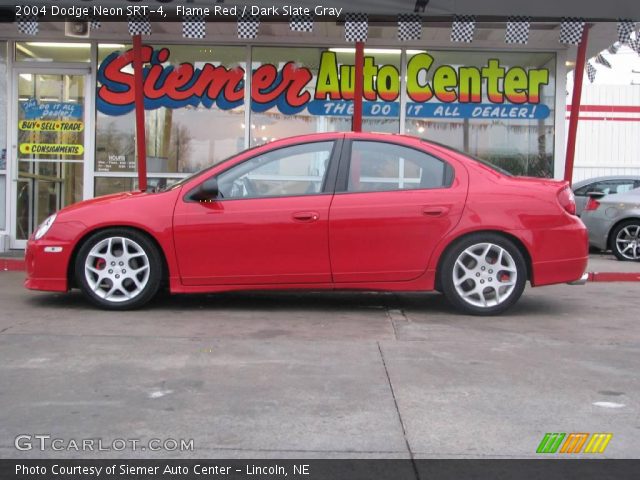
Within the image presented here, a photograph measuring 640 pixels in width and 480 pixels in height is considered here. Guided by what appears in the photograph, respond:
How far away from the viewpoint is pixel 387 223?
19.0 feet

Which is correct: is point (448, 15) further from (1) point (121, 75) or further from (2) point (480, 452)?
(2) point (480, 452)

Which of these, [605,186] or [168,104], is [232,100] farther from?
[605,186]

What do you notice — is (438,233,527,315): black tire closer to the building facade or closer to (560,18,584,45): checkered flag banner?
(560,18,584,45): checkered flag banner

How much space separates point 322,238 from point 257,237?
54 centimetres

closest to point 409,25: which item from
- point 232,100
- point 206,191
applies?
point 232,100

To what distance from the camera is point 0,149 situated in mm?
10195

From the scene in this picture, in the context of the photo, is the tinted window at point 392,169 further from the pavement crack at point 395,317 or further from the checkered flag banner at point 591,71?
the checkered flag banner at point 591,71

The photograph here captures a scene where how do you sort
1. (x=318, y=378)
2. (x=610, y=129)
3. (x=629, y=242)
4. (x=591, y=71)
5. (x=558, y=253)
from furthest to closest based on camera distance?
(x=610, y=129) < (x=591, y=71) < (x=629, y=242) < (x=558, y=253) < (x=318, y=378)

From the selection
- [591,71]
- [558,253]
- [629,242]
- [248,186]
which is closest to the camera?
[558,253]

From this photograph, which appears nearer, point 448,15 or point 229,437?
point 229,437

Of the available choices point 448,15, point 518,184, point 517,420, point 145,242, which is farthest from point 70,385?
point 448,15

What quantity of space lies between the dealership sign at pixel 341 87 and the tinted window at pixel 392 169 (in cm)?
424

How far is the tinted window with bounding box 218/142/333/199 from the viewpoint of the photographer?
5938mm

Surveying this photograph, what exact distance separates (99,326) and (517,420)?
333 cm
